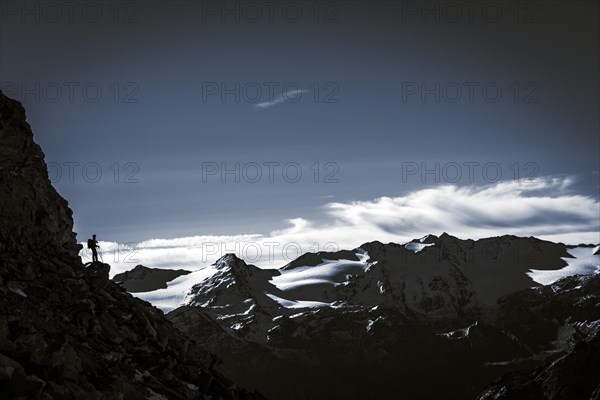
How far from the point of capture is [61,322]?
177 feet

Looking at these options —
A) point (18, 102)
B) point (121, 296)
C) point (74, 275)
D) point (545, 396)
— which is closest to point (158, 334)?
point (121, 296)

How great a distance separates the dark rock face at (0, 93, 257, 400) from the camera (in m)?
43.3

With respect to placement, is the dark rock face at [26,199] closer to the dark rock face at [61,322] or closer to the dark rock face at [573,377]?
the dark rock face at [61,322]

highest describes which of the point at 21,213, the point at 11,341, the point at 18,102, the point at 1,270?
the point at 18,102

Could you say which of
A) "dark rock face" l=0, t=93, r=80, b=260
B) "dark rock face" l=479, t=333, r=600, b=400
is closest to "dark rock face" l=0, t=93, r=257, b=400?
"dark rock face" l=0, t=93, r=80, b=260

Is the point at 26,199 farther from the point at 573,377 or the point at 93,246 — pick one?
the point at 573,377

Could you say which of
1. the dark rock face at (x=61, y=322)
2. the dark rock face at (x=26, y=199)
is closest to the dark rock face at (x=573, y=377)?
the dark rock face at (x=61, y=322)

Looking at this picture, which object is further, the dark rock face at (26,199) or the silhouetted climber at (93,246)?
the silhouetted climber at (93,246)

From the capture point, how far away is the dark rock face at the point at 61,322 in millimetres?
43281

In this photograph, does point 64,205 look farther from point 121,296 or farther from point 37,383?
point 37,383

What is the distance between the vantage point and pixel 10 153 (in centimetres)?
7681

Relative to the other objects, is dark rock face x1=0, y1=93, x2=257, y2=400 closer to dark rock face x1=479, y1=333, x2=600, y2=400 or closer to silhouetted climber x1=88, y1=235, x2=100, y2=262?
silhouetted climber x1=88, y1=235, x2=100, y2=262

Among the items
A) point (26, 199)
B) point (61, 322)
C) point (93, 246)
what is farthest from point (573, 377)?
point (61, 322)

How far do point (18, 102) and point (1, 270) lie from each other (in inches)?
1327
